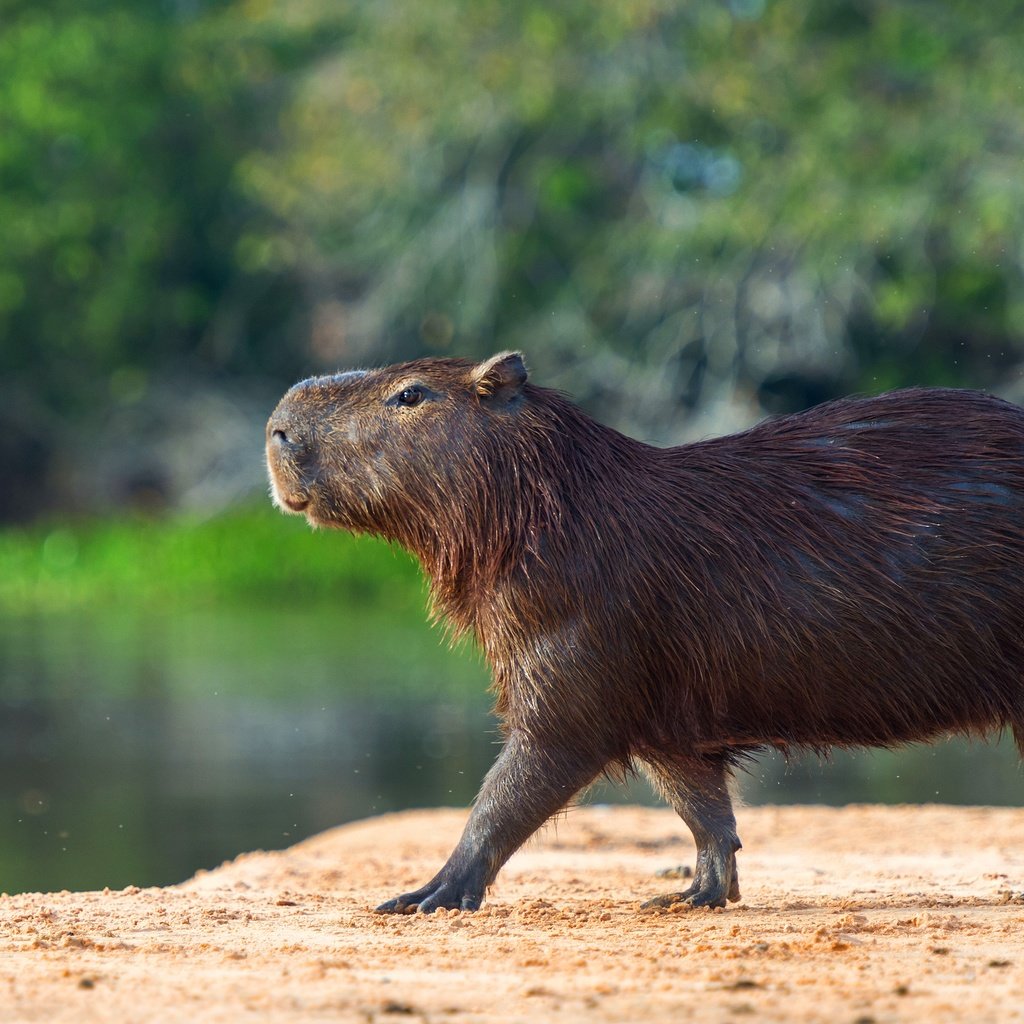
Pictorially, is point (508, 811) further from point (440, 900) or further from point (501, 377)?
point (501, 377)

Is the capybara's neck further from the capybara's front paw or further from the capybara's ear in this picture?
the capybara's front paw

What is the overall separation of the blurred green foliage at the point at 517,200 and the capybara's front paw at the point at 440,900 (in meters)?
14.0

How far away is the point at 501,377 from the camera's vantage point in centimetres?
472

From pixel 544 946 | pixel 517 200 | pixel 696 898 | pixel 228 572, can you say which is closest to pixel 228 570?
pixel 228 572

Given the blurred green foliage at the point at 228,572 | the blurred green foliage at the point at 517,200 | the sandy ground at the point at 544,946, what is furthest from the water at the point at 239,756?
the blurred green foliage at the point at 517,200

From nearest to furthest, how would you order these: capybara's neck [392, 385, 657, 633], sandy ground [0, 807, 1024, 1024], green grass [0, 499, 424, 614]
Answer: sandy ground [0, 807, 1024, 1024] → capybara's neck [392, 385, 657, 633] → green grass [0, 499, 424, 614]

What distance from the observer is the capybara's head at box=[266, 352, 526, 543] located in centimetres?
470

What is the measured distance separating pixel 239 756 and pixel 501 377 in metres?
5.67

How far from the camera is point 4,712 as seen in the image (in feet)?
39.0

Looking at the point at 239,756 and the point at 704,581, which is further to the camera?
the point at 239,756

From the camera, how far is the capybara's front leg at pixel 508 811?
14.4 feet

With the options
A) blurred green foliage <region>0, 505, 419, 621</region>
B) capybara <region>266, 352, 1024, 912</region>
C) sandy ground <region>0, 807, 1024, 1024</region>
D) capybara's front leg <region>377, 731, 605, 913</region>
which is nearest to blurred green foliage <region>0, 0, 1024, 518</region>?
blurred green foliage <region>0, 505, 419, 621</region>

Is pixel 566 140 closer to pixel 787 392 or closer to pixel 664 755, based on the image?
pixel 787 392

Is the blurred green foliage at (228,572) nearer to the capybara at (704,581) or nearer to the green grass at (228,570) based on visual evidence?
the green grass at (228,570)
